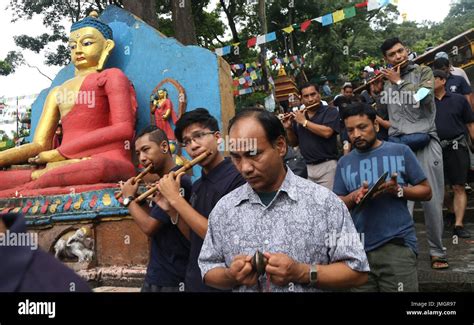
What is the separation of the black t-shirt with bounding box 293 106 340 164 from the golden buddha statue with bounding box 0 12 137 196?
198cm

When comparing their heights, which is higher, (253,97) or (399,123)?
(253,97)

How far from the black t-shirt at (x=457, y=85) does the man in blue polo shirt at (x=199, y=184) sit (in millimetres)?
3203

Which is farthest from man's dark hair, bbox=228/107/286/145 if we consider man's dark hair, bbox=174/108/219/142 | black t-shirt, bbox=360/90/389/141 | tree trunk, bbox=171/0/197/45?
tree trunk, bbox=171/0/197/45

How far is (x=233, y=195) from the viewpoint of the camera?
1701mm

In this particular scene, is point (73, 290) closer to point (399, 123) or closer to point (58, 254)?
point (399, 123)

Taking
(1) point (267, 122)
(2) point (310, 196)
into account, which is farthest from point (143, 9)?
(2) point (310, 196)

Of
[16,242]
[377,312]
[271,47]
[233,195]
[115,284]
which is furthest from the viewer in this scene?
[271,47]

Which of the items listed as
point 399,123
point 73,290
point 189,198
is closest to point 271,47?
point 399,123

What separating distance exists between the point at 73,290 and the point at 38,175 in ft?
14.5

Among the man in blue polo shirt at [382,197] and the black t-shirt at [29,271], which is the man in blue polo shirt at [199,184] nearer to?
the man in blue polo shirt at [382,197]

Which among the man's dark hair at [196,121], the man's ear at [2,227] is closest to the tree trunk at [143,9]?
the man's dark hair at [196,121]

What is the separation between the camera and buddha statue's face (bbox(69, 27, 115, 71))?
578cm

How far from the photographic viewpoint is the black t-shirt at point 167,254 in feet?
7.20

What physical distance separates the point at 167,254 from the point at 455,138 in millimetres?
2833
